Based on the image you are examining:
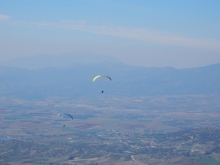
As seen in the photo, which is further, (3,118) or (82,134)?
(3,118)

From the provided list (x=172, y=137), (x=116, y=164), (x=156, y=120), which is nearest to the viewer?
(x=116, y=164)

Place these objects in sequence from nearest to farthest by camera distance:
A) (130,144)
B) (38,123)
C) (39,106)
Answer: (130,144) < (38,123) < (39,106)

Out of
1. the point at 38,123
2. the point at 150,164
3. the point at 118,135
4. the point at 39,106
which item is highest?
the point at 39,106

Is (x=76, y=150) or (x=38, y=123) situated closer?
(x=76, y=150)

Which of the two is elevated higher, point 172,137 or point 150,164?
point 172,137

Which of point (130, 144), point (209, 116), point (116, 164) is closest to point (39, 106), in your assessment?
point (209, 116)

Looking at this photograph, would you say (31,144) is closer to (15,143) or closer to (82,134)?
(15,143)

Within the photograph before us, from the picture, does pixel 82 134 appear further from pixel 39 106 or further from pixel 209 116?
pixel 39 106

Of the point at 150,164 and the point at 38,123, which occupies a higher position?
the point at 38,123

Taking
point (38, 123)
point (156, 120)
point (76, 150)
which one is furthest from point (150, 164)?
point (156, 120)
